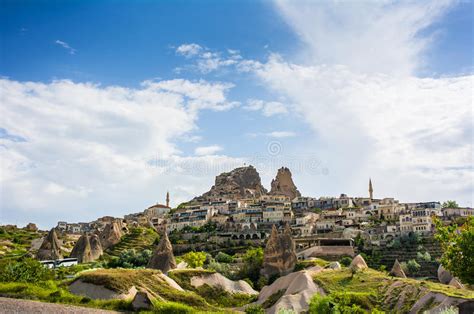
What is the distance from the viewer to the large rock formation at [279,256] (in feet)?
232

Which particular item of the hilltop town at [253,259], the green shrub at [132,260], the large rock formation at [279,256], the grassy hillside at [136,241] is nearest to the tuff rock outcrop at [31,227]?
the hilltop town at [253,259]

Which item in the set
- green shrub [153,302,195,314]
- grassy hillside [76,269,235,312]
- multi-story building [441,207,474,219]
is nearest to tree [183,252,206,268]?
grassy hillside [76,269,235,312]

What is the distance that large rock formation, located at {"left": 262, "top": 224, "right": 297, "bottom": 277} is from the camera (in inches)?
2785

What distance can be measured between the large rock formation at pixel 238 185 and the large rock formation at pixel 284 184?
5.63m

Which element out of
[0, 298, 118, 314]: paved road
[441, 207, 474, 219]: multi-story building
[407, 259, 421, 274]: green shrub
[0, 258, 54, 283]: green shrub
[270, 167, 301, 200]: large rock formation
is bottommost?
[407, 259, 421, 274]: green shrub

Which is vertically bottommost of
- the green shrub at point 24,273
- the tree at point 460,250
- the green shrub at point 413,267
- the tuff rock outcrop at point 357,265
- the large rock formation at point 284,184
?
the green shrub at point 413,267

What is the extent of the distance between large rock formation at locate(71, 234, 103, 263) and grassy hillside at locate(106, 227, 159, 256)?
5.79 metres

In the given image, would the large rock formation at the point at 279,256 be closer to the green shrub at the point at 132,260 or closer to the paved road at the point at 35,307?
the green shrub at the point at 132,260

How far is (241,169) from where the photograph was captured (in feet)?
578

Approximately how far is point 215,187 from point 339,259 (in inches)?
3538

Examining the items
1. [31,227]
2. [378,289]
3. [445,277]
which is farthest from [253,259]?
[31,227]

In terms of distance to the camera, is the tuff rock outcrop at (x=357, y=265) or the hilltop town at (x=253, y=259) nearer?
the hilltop town at (x=253, y=259)

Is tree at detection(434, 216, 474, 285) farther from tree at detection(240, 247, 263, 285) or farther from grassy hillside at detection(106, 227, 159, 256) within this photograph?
grassy hillside at detection(106, 227, 159, 256)

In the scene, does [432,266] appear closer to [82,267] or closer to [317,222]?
[317,222]
